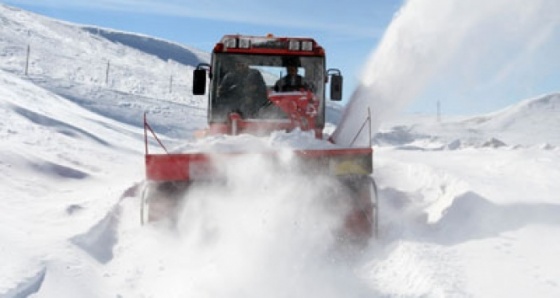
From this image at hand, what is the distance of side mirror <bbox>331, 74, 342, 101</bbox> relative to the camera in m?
7.40

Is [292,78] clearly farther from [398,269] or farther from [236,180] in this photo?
[398,269]

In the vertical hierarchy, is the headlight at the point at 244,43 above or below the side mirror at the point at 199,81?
above

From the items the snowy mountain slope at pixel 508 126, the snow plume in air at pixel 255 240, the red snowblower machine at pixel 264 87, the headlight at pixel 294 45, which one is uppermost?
the snowy mountain slope at pixel 508 126

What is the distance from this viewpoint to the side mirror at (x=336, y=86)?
740cm

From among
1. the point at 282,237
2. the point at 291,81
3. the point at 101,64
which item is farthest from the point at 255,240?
the point at 101,64

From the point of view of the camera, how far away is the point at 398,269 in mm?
4961

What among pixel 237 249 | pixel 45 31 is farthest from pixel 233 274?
pixel 45 31

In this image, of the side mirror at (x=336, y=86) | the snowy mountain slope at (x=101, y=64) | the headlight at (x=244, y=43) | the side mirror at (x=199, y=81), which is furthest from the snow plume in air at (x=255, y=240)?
the snowy mountain slope at (x=101, y=64)

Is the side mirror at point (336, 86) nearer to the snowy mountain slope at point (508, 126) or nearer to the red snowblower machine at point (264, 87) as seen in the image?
the red snowblower machine at point (264, 87)

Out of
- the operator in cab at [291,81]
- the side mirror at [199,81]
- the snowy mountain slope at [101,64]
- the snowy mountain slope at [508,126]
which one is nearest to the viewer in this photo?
the side mirror at [199,81]

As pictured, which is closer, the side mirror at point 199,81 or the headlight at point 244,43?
the side mirror at point 199,81

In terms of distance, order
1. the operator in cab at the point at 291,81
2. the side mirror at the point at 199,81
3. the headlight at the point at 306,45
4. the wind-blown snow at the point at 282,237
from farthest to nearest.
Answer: the headlight at the point at 306,45 → the operator in cab at the point at 291,81 → the side mirror at the point at 199,81 → the wind-blown snow at the point at 282,237

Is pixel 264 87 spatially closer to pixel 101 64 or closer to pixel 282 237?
pixel 282 237

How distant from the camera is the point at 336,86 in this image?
7.40 metres
